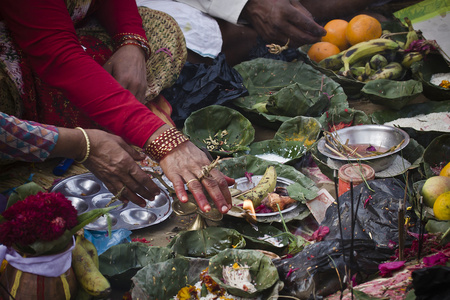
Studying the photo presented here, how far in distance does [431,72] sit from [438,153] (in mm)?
1504

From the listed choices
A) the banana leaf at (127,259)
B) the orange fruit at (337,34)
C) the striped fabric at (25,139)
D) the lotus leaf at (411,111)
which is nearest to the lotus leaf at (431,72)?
the lotus leaf at (411,111)

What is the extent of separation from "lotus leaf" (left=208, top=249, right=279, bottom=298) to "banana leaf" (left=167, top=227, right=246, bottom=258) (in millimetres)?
246

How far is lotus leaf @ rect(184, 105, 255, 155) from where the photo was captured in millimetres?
3137

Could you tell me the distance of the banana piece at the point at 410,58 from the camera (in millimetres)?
3768

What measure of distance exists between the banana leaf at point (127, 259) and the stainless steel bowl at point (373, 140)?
3.87 ft

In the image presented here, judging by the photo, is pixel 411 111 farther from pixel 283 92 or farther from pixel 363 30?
pixel 363 30

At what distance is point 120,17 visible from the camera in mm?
2842

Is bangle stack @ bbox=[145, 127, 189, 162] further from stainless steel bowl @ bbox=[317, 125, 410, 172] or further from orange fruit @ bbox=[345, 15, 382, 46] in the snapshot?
orange fruit @ bbox=[345, 15, 382, 46]

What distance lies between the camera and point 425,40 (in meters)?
3.77

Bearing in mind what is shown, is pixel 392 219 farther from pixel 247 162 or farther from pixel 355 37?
pixel 355 37

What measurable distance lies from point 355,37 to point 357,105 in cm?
76

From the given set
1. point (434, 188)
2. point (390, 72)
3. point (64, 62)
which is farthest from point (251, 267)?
point (390, 72)

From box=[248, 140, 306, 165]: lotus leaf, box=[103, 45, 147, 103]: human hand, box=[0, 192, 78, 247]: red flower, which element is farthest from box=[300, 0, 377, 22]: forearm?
box=[0, 192, 78, 247]: red flower

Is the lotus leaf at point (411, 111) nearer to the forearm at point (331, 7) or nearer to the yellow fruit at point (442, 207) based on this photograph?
the yellow fruit at point (442, 207)
